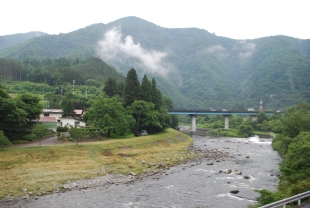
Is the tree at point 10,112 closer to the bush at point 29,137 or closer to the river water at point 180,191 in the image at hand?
the bush at point 29,137

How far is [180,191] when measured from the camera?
1155 inches

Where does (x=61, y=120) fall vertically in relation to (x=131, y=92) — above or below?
below

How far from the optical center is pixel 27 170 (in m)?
32.5

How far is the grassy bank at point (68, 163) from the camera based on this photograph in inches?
1156

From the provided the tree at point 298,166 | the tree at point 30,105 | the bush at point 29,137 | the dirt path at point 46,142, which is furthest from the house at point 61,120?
the tree at point 298,166

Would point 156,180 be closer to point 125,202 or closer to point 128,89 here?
point 125,202

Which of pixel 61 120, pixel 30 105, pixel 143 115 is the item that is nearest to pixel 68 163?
pixel 30 105

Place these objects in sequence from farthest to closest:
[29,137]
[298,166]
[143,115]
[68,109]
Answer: [68,109]
[143,115]
[29,137]
[298,166]

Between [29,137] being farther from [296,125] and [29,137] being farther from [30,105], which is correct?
[296,125]

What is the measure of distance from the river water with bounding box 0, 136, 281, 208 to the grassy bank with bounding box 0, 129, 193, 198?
3206 mm

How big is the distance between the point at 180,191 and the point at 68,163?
16318 millimetres

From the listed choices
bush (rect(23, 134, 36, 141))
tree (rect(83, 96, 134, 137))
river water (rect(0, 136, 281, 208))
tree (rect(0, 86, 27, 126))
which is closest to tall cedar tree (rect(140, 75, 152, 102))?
tree (rect(83, 96, 134, 137))

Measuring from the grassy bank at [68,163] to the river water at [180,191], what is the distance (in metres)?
3.21

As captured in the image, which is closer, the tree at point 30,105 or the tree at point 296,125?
the tree at point 296,125
